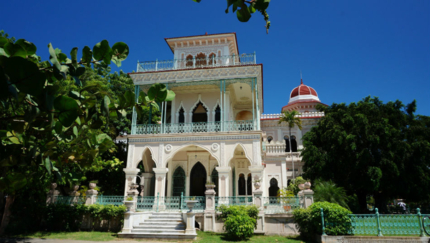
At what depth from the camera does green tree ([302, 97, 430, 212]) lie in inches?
687

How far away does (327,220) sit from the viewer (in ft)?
29.7

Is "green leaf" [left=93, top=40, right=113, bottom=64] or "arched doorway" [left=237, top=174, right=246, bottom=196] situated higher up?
"green leaf" [left=93, top=40, right=113, bottom=64]

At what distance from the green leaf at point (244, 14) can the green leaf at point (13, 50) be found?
1.71 meters

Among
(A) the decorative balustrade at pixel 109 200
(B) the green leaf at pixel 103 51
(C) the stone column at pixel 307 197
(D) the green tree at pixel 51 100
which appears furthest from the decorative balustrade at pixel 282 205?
(B) the green leaf at pixel 103 51

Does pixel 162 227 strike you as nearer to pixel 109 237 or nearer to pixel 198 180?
pixel 109 237

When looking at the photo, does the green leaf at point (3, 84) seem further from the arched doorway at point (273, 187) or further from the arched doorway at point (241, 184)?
the arched doorway at point (273, 187)

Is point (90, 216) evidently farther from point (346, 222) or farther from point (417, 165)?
point (417, 165)

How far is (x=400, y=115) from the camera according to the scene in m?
19.2

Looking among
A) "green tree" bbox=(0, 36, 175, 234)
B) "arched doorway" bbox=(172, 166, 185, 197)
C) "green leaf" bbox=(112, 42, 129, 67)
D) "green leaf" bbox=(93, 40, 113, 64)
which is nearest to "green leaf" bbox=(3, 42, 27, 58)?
"green tree" bbox=(0, 36, 175, 234)

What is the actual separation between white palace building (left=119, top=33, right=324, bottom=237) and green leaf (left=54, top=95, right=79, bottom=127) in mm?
9856

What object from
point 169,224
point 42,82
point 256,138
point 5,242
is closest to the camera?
point 42,82

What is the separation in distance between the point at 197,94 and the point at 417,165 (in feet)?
45.7

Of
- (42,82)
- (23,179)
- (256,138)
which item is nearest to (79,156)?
(23,179)

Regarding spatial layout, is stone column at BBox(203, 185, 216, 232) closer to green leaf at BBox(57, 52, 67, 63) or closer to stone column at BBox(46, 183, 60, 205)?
stone column at BBox(46, 183, 60, 205)
